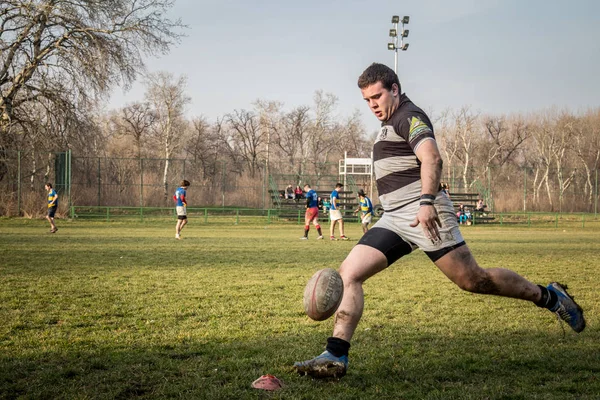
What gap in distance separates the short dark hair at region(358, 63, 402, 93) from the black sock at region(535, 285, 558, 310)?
212 centimetres

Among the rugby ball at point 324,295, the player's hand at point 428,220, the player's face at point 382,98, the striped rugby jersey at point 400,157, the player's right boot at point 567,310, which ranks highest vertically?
the player's face at point 382,98

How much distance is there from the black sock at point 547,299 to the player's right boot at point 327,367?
71.4 inches

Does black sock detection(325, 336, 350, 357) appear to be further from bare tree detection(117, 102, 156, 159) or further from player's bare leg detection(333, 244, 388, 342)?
bare tree detection(117, 102, 156, 159)

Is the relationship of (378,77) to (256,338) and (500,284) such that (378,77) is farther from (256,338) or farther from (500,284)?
(256,338)

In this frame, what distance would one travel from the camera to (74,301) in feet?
25.4

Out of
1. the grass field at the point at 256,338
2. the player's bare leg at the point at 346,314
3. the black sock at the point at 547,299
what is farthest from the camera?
the black sock at the point at 547,299

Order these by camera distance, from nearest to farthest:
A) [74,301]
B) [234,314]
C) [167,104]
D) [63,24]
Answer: [234,314], [74,301], [63,24], [167,104]

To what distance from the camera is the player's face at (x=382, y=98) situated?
462 cm

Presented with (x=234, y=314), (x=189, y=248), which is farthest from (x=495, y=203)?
(x=234, y=314)

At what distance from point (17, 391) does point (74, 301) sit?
154 inches

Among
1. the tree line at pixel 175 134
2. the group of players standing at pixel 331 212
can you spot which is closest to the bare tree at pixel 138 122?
the tree line at pixel 175 134

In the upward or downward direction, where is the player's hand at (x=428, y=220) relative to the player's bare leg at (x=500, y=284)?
upward

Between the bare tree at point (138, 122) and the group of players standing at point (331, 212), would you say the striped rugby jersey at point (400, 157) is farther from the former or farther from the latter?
the bare tree at point (138, 122)

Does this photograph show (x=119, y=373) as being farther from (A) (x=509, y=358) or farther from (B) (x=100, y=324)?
(A) (x=509, y=358)
